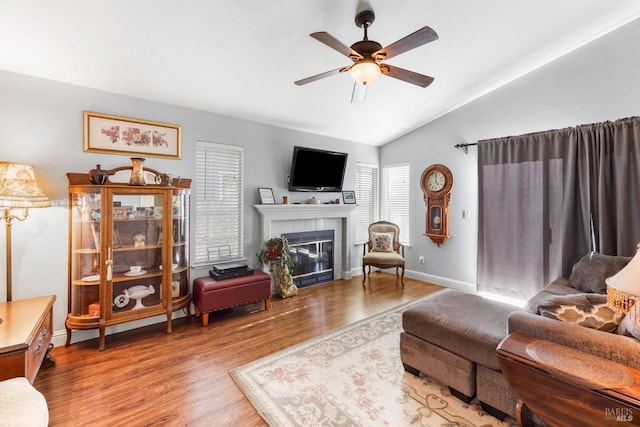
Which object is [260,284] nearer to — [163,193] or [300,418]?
[163,193]

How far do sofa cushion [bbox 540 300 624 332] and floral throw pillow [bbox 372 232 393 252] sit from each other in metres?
3.27

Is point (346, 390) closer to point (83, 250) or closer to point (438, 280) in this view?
point (83, 250)

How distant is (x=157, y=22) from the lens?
86.7 inches

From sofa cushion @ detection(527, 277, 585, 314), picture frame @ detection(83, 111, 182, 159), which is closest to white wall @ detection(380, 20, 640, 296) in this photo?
sofa cushion @ detection(527, 277, 585, 314)

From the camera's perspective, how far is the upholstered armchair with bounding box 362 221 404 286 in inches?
184

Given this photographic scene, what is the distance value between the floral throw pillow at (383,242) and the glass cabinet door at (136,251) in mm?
3417

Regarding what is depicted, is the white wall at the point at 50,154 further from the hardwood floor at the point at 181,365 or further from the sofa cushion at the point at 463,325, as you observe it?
the sofa cushion at the point at 463,325

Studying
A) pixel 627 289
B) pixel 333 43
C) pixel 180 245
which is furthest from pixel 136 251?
pixel 627 289

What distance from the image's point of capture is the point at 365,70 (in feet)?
7.04

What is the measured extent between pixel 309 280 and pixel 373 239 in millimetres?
1393

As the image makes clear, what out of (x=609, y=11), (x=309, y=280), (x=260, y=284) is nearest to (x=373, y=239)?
(x=309, y=280)

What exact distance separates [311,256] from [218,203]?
6.06 ft

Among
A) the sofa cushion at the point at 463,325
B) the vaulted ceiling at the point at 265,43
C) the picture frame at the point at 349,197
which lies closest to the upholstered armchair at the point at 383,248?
the picture frame at the point at 349,197

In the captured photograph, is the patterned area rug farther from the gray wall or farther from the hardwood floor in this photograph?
the gray wall
